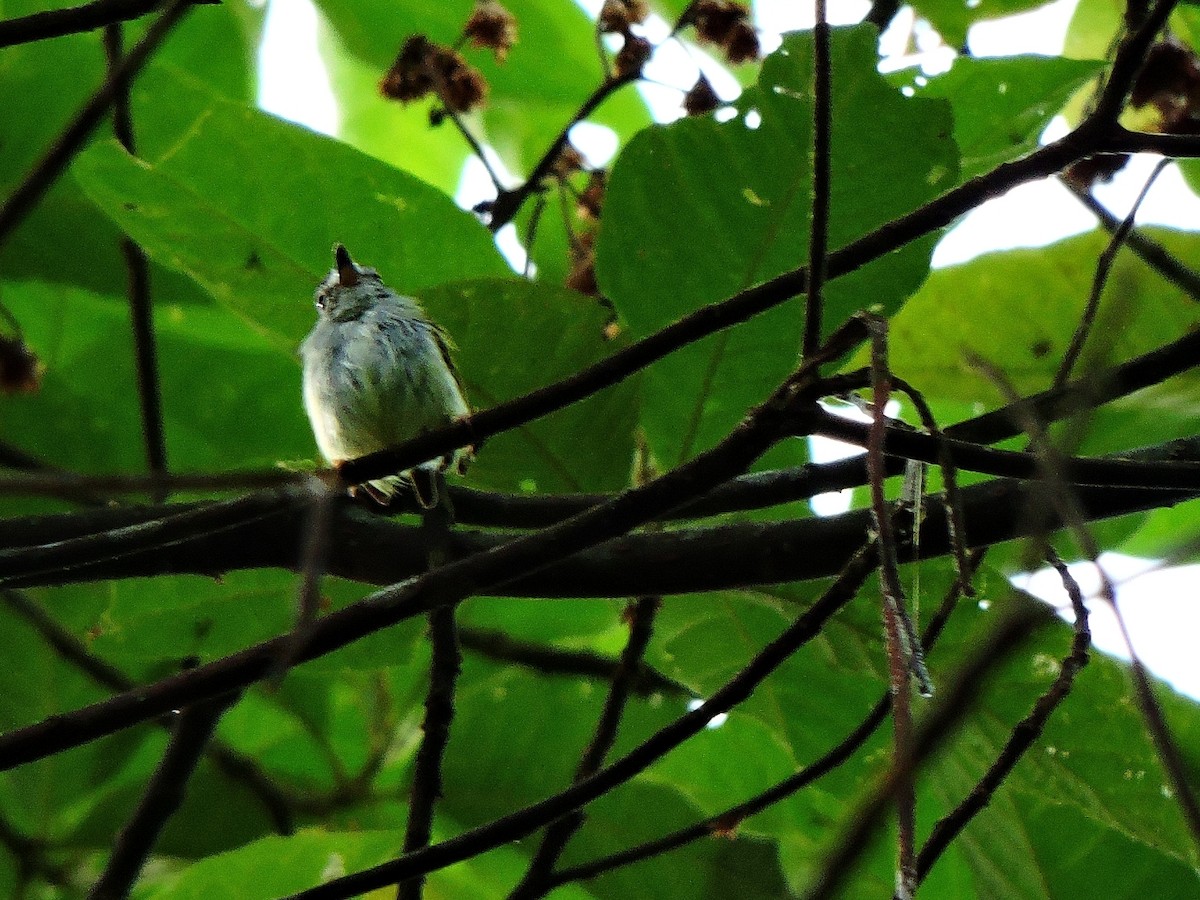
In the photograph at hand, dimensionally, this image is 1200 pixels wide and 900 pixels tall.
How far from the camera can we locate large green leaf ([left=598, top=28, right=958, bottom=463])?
2385mm

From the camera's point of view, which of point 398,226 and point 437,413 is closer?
point 398,226

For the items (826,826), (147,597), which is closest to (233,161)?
(147,597)

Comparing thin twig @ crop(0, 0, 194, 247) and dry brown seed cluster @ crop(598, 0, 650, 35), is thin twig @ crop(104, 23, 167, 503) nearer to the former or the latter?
dry brown seed cluster @ crop(598, 0, 650, 35)

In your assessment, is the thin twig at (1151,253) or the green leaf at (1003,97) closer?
the thin twig at (1151,253)

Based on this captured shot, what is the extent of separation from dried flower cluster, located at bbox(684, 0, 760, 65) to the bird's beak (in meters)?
1.01

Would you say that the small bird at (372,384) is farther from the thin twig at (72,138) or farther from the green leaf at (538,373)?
the thin twig at (72,138)

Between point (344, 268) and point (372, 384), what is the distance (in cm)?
67

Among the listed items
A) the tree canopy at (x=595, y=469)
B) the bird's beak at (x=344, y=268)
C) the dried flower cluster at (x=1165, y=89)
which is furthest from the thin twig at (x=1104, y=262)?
the bird's beak at (x=344, y=268)

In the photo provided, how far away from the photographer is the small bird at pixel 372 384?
3467 mm

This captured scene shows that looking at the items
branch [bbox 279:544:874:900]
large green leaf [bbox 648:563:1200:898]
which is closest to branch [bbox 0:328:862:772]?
branch [bbox 279:544:874:900]

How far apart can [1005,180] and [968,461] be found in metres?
0.30

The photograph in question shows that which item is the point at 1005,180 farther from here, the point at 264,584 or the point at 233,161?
the point at 264,584

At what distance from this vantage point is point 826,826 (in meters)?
3.04

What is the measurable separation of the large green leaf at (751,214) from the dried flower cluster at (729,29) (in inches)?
41.3
